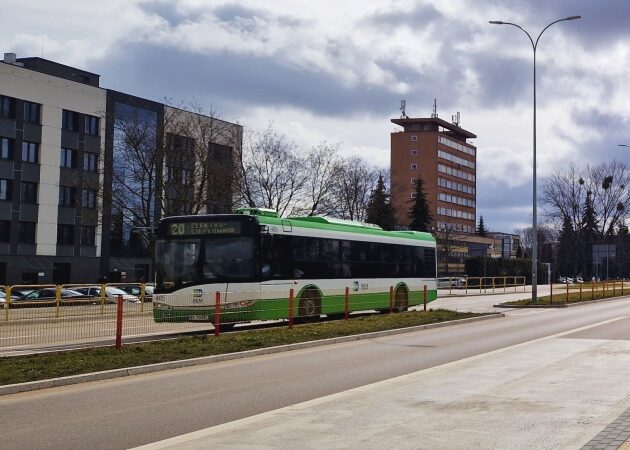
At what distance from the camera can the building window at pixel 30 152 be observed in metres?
58.3

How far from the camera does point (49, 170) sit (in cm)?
5994

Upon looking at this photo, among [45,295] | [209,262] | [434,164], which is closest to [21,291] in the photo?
[45,295]

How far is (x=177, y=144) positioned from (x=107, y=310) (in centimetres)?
1829

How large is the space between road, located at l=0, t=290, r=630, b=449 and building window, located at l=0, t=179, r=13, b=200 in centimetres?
4702

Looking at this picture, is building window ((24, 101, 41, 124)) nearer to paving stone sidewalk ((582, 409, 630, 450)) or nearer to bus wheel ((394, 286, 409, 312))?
bus wheel ((394, 286, 409, 312))

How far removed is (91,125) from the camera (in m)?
63.8

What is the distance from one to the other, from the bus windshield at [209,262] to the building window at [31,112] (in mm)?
42770

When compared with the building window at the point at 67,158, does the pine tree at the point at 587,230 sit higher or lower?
lower

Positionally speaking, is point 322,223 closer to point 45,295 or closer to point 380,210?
point 45,295

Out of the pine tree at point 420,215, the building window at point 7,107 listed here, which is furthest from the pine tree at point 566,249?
the building window at point 7,107

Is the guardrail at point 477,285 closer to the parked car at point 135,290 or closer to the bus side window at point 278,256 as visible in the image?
the parked car at point 135,290

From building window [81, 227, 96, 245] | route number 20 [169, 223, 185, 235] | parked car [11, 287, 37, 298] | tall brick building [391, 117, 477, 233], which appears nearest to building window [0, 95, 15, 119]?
building window [81, 227, 96, 245]

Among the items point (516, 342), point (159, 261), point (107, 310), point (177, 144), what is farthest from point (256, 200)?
point (516, 342)

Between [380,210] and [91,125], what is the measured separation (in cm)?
3056
